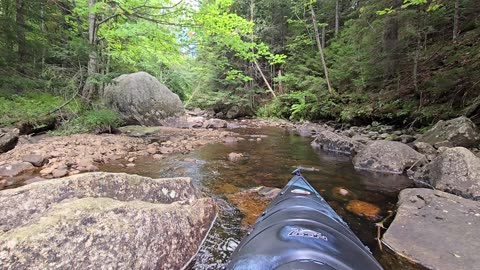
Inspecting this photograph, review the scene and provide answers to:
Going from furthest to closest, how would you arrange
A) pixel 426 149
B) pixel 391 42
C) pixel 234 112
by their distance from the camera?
pixel 234 112, pixel 391 42, pixel 426 149

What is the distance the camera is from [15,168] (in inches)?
166

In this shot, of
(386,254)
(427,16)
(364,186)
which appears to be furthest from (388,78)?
(386,254)

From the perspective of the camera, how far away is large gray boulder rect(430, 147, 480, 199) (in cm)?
376

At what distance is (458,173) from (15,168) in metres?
6.71

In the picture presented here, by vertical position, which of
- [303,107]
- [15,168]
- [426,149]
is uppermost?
[303,107]

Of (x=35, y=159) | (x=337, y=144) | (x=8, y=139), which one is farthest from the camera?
(x=337, y=144)

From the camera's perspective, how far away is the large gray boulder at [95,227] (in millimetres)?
1555

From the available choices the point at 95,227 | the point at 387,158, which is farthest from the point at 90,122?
the point at 387,158

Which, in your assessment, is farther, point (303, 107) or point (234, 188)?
point (303, 107)

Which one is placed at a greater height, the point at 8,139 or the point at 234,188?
the point at 8,139

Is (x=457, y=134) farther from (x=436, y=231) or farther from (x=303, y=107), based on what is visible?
(x=303, y=107)

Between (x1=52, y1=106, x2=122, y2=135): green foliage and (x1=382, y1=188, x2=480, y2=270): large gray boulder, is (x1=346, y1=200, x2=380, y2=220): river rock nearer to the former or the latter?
(x1=382, y1=188, x2=480, y2=270): large gray boulder

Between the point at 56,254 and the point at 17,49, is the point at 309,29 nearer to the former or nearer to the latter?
the point at 17,49

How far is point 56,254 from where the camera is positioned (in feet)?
5.14
